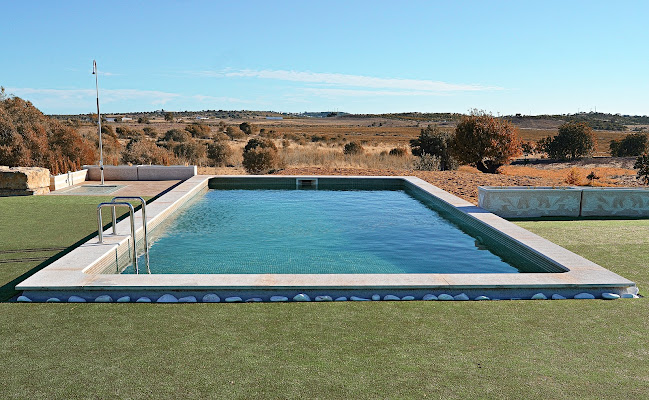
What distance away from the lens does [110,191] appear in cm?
1248

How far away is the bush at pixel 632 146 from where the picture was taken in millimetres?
29192

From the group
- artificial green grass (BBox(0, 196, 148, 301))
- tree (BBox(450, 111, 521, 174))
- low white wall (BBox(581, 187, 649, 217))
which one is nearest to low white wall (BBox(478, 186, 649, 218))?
low white wall (BBox(581, 187, 649, 217))

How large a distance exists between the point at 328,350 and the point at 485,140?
1585cm

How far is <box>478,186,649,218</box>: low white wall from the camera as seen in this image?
32.3ft

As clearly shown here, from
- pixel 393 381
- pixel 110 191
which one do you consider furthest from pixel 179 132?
Answer: pixel 393 381

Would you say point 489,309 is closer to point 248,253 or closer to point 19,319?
point 248,253

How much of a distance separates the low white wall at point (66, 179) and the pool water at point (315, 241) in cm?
354

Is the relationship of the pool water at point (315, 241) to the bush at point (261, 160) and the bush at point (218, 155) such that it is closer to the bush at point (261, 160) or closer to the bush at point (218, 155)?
the bush at point (261, 160)

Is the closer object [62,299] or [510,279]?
[62,299]

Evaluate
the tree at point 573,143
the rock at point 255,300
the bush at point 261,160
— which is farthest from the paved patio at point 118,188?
the tree at point 573,143

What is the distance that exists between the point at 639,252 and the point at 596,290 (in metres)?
2.24

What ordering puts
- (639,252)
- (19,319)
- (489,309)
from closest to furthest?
(19,319), (489,309), (639,252)

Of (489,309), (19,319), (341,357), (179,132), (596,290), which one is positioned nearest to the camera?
(341,357)

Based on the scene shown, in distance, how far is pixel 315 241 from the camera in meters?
8.16
